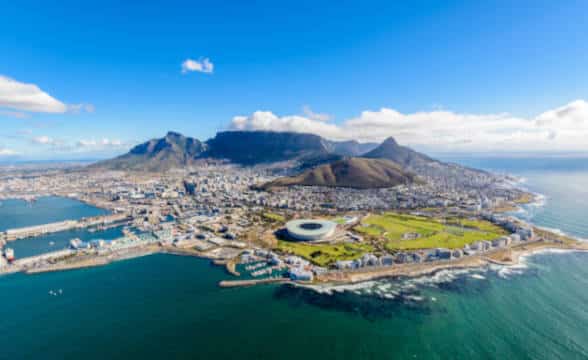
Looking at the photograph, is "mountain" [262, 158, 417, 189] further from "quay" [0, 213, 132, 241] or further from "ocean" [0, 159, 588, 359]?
"ocean" [0, 159, 588, 359]

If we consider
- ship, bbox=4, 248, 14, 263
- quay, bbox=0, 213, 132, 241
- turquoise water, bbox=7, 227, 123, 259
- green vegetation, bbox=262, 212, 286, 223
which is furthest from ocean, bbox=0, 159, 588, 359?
green vegetation, bbox=262, 212, 286, 223

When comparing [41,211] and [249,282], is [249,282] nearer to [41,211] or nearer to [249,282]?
[249,282]

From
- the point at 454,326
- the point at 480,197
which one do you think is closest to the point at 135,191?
the point at 454,326

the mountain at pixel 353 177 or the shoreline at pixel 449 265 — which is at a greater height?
the mountain at pixel 353 177

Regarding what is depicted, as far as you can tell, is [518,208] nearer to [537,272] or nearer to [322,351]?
[537,272]

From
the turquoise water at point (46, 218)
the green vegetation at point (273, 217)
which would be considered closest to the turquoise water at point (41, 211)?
the turquoise water at point (46, 218)

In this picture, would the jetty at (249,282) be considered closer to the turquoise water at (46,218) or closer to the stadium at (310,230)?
the stadium at (310,230)

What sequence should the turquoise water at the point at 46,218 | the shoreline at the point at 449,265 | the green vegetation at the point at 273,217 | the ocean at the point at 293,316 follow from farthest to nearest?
the green vegetation at the point at 273,217
the turquoise water at the point at 46,218
the shoreline at the point at 449,265
the ocean at the point at 293,316
